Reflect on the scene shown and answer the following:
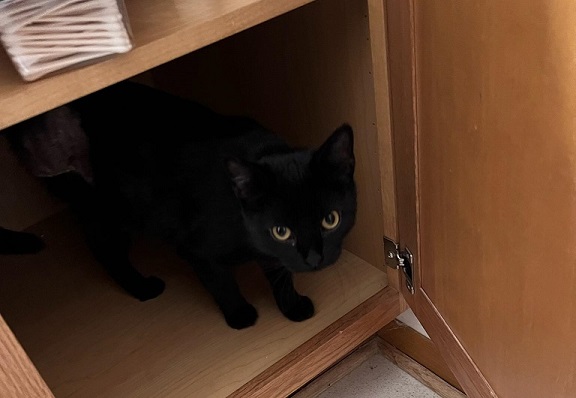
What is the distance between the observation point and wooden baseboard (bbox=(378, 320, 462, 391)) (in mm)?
1003

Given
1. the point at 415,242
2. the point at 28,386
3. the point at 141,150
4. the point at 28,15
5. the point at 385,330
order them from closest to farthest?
the point at 28,15 → the point at 28,386 → the point at 415,242 → the point at 141,150 → the point at 385,330

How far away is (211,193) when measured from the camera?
2.80 feet

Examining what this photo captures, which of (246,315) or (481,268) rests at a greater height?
(481,268)

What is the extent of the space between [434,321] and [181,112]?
0.48 metres

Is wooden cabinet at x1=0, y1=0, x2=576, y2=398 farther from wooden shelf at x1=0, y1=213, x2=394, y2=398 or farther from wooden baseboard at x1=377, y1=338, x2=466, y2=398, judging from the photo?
wooden baseboard at x1=377, y1=338, x2=466, y2=398

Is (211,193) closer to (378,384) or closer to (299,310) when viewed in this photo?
(299,310)

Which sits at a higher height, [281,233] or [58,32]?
[58,32]

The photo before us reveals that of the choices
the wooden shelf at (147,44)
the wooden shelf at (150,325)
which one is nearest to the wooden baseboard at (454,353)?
the wooden shelf at (150,325)

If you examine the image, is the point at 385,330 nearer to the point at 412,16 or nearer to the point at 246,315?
the point at 246,315

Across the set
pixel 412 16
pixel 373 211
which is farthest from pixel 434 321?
pixel 412 16

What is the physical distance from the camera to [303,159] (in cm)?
80

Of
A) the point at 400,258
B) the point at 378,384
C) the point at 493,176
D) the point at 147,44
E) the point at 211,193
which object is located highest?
the point at 147,44

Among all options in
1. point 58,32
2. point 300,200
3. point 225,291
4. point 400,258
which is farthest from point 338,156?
point 58,32

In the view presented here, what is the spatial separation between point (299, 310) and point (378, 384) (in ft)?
0.72
